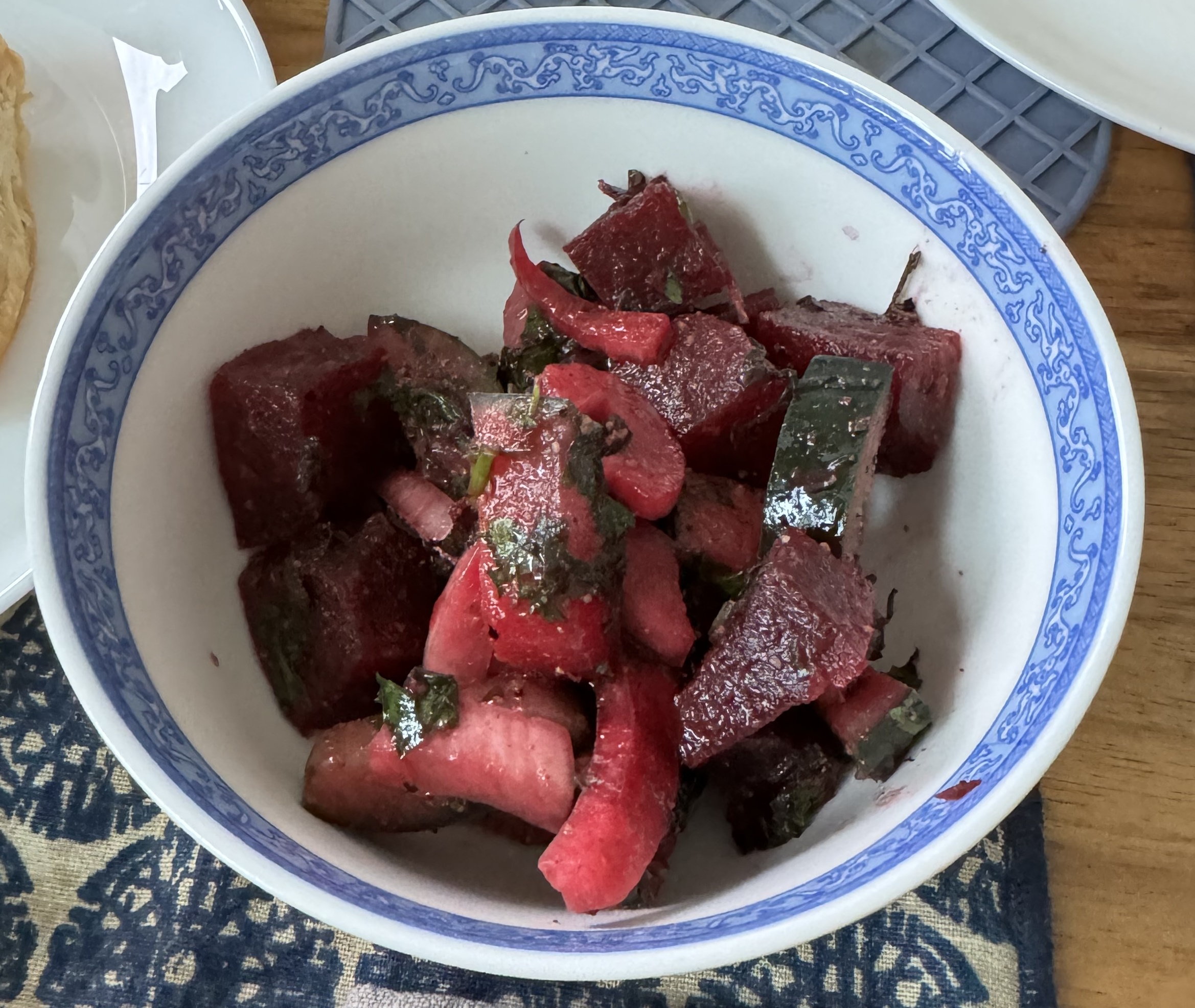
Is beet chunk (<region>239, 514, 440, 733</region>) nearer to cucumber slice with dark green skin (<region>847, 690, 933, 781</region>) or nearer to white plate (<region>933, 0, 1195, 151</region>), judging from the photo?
cucumber slice with dark green skin (<region>847, 690, 933, 781</region>)

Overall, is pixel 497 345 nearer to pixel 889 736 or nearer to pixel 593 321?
pixel 593 321

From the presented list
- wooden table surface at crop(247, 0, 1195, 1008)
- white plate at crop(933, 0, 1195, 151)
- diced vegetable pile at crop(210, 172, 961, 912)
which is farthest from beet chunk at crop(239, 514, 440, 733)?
white plate at crop(933, 0, 1195, 151)

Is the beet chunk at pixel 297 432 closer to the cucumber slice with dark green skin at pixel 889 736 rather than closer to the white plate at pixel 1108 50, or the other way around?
the cucumber slice with dark green skin at pixel 889 736

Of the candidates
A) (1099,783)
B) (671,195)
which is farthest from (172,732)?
(1099,783)

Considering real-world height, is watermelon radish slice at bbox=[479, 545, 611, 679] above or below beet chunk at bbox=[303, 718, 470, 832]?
above

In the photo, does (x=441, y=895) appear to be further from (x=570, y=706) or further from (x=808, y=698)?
(x=808, y=698)

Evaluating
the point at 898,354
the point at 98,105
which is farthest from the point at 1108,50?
the point at 98,105

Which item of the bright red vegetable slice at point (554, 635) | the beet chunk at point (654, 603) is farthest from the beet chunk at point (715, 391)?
the bright red vegetable slice at point (554, 635)
